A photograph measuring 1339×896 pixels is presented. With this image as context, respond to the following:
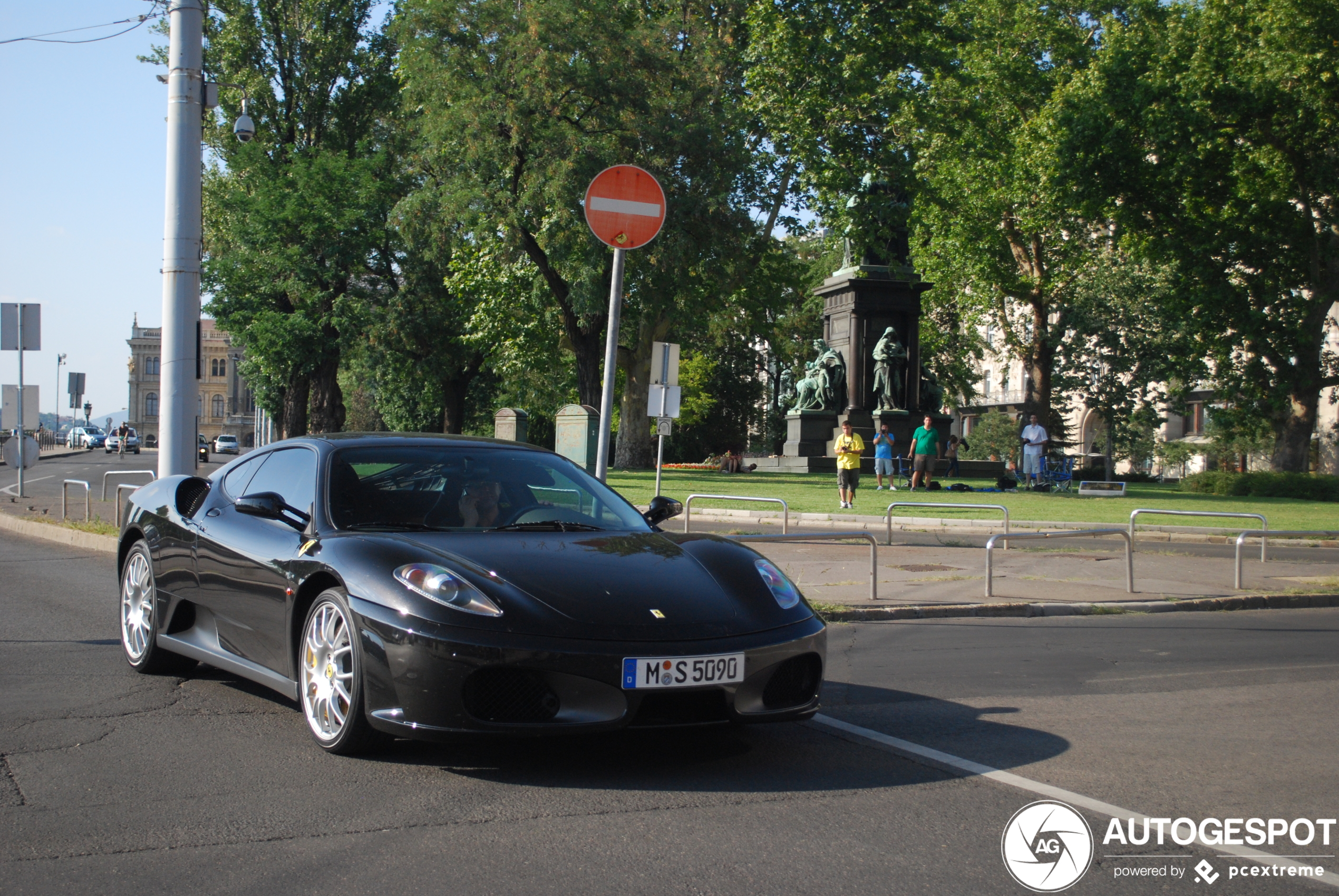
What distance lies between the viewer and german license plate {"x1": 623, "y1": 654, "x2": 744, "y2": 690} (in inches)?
175

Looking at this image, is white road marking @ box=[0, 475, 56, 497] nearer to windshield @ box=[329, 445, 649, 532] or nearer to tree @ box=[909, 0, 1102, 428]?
windshield @ box=[329, 445, 649, 532]

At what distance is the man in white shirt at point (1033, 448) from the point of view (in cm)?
3027

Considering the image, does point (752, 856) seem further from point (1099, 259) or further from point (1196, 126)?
point (1099, 259)

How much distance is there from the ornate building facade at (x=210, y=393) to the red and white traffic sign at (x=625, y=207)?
458 ft

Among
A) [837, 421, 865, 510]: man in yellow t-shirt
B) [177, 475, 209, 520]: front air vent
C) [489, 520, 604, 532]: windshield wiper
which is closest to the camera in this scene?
[489, 520, 604, 532]: windshield wiper

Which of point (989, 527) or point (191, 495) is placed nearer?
point (191, 495)

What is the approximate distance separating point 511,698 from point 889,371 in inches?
1265

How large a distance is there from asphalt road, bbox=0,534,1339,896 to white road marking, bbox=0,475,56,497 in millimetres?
20040

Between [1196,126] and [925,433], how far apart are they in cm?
1283

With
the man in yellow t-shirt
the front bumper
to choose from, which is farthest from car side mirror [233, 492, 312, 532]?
the man in yellow t-shirt

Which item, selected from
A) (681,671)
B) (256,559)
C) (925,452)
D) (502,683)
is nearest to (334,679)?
(502,683)

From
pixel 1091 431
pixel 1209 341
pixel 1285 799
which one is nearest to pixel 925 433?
pixel 1209 341

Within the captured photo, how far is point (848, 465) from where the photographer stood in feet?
71.4

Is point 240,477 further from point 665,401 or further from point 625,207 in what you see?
point 665,401
